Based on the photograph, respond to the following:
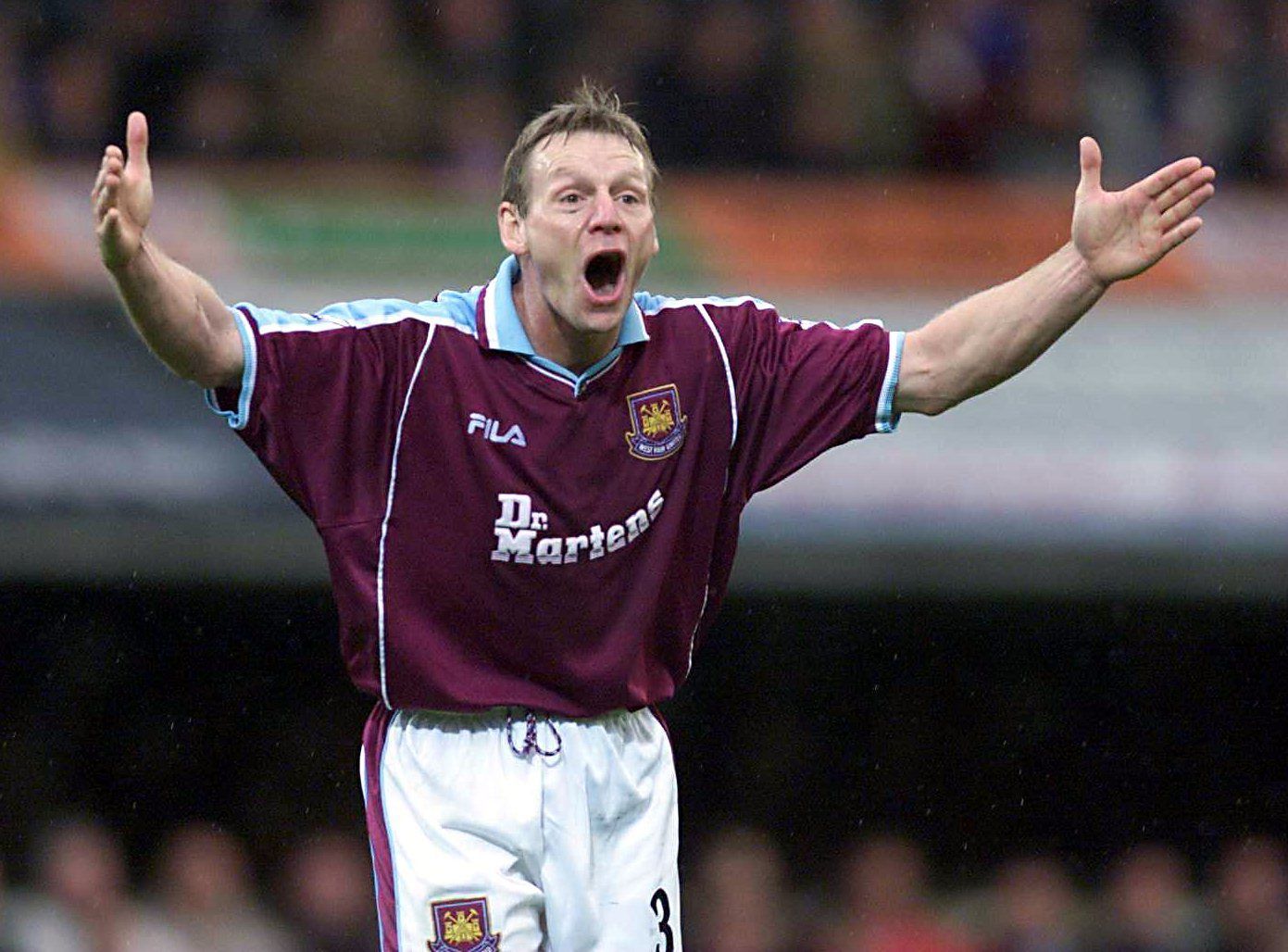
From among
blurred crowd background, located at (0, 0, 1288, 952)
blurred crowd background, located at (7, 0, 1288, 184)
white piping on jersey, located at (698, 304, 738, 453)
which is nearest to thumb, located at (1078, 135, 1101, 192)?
white piping on jersey, located at (698, 304, 738, 453)

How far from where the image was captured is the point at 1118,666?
42.7 ft

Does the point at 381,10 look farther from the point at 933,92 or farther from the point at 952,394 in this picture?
the point at 952,394

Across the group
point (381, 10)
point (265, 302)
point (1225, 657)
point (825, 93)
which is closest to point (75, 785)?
point (265, 302)

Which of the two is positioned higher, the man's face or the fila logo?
the man's face

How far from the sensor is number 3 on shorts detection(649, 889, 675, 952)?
5215 mm

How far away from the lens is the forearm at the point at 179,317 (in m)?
4.75

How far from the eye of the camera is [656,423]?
17.3ft

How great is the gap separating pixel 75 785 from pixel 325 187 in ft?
11.4

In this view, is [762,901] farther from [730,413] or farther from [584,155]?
[584,155]

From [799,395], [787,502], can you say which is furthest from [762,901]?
[799,395]

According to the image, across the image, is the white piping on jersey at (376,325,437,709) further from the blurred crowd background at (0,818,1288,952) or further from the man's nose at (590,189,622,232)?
the blurred crowd background at (0,818,1288,952)

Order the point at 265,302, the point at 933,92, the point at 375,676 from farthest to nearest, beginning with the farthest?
1. the point at 933,92
2. the point at 265,302
3. the point at 375,676

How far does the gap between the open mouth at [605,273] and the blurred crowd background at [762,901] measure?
229 inches

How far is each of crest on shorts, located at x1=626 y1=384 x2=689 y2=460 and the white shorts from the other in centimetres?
59
